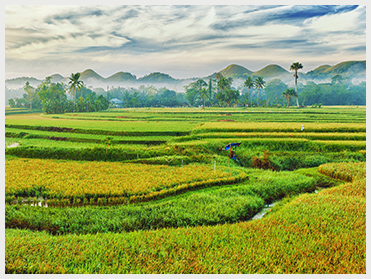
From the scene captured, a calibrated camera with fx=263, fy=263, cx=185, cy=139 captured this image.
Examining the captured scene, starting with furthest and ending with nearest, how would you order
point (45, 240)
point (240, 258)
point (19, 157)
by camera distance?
point (19, 157) < point (45, 240) < point (240, 258)

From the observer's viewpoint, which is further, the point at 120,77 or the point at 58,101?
the point at 120,77

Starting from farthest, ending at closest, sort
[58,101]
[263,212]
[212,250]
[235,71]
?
[235,71] < [58,101] < [263,212] < [212,250]

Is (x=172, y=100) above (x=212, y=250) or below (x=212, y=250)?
above

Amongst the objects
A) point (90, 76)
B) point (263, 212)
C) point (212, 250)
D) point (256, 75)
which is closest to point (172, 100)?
point (90, 76)

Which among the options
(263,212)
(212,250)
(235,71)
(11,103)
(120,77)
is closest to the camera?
(212,250)

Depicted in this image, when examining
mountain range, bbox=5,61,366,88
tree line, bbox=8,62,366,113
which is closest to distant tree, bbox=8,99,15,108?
tree line, bbox=8,62,366,113

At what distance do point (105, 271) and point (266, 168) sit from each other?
35.5 ft

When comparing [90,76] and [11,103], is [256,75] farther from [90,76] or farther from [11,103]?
[11,103]

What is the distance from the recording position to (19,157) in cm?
1446

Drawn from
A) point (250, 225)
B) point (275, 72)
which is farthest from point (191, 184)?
point (275, 72)

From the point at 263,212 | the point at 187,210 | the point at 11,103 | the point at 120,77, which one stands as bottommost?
the point at 263,212

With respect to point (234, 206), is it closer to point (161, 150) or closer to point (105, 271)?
point (105, 271)

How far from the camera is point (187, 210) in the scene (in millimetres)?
7605

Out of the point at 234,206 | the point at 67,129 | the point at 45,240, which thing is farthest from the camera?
the point at 67,129
